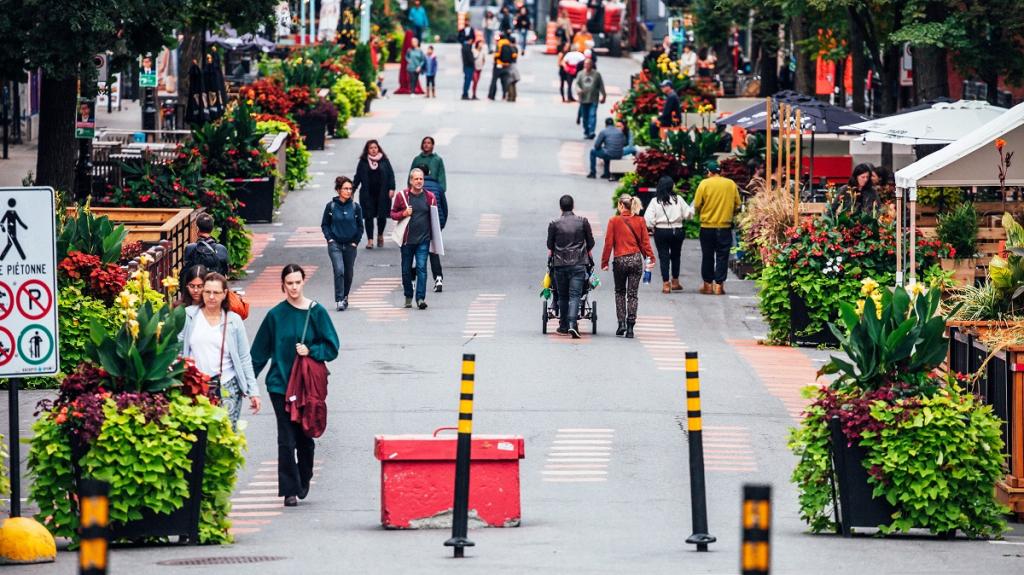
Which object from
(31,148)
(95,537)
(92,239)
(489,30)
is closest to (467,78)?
(489,30)

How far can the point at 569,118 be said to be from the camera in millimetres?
50719

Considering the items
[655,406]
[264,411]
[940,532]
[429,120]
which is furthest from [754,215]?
[429,120]

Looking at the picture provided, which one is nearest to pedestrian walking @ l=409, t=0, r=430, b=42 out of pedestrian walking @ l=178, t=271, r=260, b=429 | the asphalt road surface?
the asphalt road surface

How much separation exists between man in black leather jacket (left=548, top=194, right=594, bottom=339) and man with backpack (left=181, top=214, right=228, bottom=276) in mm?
3605

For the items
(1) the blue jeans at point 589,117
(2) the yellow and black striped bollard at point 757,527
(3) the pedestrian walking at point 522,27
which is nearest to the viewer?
(2) the yellow and black striped bollard at point 757,527

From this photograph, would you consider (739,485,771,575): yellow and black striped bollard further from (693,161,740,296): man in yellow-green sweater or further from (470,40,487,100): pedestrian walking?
(470,40,487,100): pedestrian walking

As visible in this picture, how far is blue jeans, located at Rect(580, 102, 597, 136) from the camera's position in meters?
44.6

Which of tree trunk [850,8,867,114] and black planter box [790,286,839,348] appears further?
tree trunk [850,8,867,114]

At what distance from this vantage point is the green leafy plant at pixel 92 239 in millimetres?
18734

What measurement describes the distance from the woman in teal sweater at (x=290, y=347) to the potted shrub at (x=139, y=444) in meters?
1.26

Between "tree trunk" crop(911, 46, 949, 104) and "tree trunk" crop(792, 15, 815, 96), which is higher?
"tree trunk" crop(792, 15, 815, 96)

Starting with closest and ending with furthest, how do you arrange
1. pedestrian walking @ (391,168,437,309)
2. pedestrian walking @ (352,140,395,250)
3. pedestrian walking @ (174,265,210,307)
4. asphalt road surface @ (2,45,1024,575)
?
asphalt road surface @ (2,45,1024,575), pedestrian walking @ (174,265,210,307), pedestrian walking @ (391,168,437,309), pedestrian walking @ (352,140,395,250)

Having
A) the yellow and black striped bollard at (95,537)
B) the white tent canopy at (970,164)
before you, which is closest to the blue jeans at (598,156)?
the white tent canopy at (970,164)

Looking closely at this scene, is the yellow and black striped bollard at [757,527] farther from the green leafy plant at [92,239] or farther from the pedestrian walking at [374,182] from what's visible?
the pedestrian walking at [374,182]
